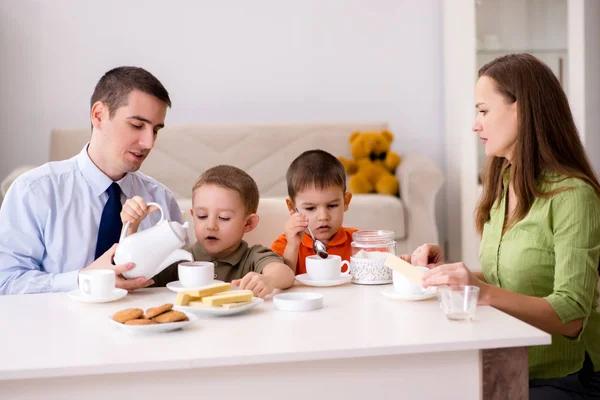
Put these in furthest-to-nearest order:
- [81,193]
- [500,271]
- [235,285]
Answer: [81,193]
[500,271]
[235,285]

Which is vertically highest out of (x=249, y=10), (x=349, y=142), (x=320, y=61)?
(x=249, y=10)

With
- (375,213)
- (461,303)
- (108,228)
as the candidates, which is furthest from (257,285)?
(375,213)

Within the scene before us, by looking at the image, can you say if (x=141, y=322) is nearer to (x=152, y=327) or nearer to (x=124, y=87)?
(x=152, y=327)

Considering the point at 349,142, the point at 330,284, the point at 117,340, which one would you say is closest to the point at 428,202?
the point at 349,142

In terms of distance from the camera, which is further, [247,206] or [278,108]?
[278,108]

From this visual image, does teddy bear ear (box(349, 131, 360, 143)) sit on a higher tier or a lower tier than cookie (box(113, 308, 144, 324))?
higher

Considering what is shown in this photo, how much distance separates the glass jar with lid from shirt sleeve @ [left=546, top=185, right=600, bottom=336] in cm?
34

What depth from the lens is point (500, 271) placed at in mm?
1630

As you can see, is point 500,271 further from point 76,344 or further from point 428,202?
point 428,202

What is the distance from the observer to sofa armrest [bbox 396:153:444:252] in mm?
3979

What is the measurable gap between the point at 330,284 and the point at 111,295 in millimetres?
449

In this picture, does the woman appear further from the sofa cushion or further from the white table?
the sofa cushion

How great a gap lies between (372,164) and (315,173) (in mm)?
2106

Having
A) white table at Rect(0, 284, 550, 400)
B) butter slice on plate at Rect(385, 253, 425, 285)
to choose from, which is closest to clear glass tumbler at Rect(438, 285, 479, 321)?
white table at Rect(0, 284, 550, 400)
